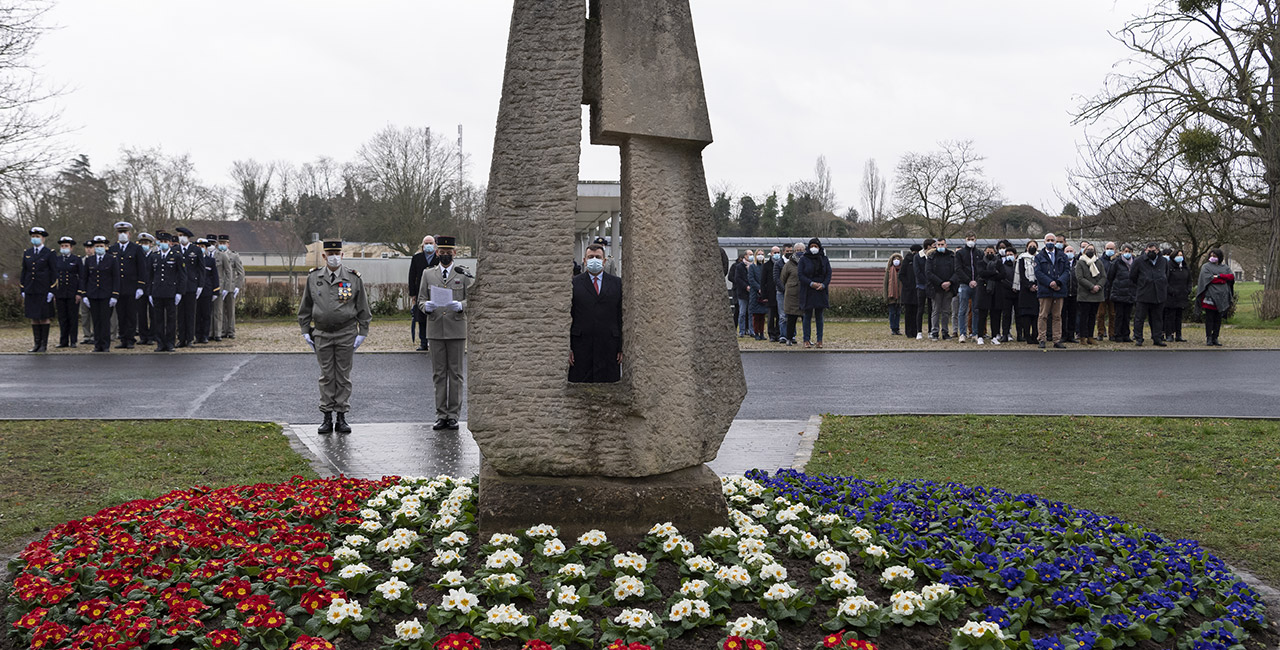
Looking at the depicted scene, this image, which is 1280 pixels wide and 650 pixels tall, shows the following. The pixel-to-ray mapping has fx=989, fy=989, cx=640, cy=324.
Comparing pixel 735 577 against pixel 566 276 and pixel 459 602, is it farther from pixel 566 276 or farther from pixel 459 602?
pixel 566 276

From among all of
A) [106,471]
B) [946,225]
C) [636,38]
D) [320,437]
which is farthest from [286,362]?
[946,225]

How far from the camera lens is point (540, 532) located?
15.9ft

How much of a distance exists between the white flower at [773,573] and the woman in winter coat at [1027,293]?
49.9 ft

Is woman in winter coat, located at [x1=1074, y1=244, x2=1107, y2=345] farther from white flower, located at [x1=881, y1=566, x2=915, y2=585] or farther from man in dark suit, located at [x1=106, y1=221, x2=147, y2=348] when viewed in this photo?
man in dark suit, located at [x1=106, y1=221, x2=147, y2=348]

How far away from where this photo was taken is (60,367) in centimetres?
1566

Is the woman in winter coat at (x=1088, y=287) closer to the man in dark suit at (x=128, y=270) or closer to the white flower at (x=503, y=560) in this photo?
the white flower at (x=503, y=560)

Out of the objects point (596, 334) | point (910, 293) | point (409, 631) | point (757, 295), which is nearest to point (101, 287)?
point (757, 295)

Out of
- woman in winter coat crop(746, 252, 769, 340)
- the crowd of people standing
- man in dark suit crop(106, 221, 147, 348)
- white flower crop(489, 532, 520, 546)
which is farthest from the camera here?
woman in winter coat crop(746, 252, 769, 340)

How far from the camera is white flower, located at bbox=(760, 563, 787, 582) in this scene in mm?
4449

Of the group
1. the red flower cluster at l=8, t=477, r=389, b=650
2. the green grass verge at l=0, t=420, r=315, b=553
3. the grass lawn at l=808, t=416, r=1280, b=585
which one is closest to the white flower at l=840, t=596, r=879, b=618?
the red flower cluster at l=8, t=477, r=389, b=650

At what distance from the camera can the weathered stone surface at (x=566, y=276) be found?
4.87m

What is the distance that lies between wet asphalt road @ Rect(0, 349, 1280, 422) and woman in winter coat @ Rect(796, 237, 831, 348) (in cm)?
134

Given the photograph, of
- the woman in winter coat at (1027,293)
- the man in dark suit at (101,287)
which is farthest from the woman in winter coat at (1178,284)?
the man in dark suit at (101,287)

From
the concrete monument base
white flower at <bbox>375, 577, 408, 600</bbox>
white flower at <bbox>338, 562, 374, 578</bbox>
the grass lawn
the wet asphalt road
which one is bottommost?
the wet asphalt road
